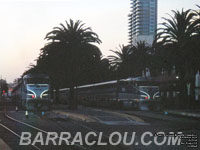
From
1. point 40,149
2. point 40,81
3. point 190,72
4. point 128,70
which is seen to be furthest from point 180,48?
point 40,149

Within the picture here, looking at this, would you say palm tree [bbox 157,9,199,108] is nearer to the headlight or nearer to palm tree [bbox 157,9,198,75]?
palm tree [bbox 157,9,198,75]

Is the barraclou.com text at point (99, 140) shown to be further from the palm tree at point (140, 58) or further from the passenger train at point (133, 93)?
the palm tree at point (140, 58)

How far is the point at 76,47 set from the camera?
166ft

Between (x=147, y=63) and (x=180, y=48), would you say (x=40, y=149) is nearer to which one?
(x=180, y=48)

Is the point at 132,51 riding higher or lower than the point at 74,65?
higher

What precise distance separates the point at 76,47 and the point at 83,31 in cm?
303

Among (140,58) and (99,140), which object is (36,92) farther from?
(140,58)

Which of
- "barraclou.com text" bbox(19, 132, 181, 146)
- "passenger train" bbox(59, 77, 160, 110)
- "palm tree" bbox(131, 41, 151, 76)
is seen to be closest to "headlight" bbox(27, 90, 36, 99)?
"passenger train" bbox(59, 77, 160, 110)

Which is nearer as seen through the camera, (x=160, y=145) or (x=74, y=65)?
(x=160, y=145)

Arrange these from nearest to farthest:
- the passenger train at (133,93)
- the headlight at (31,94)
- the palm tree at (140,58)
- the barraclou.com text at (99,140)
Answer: the barraclou.com text at (99,140) → the headlight at (31,94) → the passenger train at (133,93) → the palm tree at (140,58)

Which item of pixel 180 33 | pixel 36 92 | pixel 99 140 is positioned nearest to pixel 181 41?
pixel 180 33

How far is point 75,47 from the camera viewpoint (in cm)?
5066

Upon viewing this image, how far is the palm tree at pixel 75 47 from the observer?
1996 inches

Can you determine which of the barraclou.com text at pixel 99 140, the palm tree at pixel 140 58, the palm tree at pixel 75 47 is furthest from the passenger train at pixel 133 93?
the barraclou.com text at pixel 99 140
